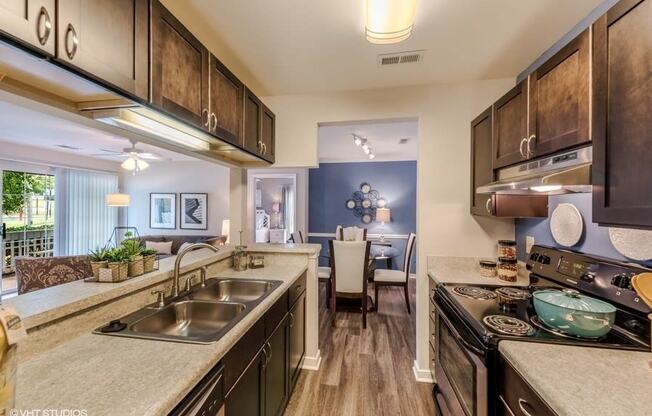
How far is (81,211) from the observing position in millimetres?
5305

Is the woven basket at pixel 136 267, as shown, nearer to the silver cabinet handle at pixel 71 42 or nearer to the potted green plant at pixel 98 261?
the potted green plant at pixel 98 261

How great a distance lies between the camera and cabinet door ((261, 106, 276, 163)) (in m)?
2.31

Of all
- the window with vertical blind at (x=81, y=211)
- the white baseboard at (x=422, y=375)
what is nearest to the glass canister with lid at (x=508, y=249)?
the white baseboard at (x=422, y=375)

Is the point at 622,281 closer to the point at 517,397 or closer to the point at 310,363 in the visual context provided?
the point at 517,397

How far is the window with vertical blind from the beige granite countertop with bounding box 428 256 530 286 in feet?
20.3

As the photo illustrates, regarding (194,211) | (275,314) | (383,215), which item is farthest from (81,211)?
(383,215)

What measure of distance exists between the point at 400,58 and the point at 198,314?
Answer: 2132 mm

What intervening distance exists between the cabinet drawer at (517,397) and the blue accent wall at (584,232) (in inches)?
31.4

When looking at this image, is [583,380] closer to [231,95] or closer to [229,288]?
[229,288]

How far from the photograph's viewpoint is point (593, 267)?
52.9 inches

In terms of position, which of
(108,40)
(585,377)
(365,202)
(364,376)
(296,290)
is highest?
(108,40)

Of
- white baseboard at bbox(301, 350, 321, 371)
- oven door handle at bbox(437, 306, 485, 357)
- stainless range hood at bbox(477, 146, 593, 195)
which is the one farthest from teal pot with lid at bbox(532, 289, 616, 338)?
white baseboard at bbox(301, 350, 321, 371)

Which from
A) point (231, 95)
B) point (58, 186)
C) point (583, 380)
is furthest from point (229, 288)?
point (58, 186)

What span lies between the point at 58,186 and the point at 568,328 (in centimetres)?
723
